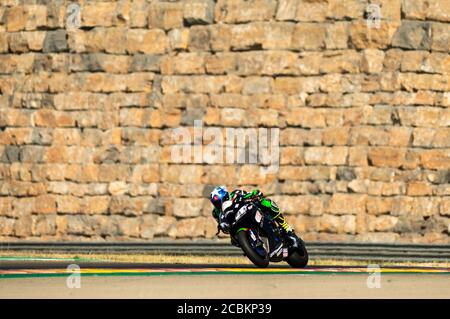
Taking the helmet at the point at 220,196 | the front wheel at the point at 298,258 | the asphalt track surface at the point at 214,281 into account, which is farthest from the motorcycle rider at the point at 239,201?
the asphalt track surface at the point at 214,281

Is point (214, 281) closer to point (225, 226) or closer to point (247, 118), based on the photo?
point (225, 226)

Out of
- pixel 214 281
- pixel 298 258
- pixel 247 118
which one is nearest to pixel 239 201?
pixel 298 258

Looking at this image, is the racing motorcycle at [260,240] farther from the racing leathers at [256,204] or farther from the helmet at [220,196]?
the helmet at [220,196]

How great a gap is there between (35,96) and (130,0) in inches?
112

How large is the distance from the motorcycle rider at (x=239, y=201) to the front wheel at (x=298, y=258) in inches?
6.7

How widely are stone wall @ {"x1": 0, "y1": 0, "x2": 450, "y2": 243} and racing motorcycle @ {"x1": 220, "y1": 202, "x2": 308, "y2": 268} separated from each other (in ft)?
14.9

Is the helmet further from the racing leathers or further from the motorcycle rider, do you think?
the racing leathers

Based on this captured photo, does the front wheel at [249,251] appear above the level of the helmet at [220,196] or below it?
below

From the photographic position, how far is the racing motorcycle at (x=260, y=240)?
16641 mm

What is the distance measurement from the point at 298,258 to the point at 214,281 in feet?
8.42

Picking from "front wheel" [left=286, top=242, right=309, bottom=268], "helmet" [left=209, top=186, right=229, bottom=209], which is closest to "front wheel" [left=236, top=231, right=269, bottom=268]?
"front wheel" [left=286, top=242, right=309, bottom=268]

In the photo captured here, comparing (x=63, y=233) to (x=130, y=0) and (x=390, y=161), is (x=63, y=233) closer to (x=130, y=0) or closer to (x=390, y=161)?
(x=130, y=0)

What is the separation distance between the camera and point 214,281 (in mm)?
15188

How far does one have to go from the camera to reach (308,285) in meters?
14.8
